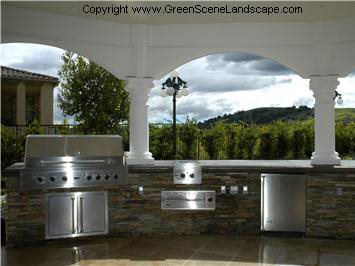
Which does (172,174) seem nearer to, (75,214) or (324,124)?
(75,214)

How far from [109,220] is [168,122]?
470 cm

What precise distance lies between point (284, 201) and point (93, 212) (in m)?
2.93

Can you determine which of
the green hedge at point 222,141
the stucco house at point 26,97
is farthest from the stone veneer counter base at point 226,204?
the stucco house at point 26,97

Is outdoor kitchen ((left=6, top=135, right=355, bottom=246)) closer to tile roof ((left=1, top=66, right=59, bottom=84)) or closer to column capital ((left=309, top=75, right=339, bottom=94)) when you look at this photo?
column capital ((left=309, top=75, right=339, bottom=94))

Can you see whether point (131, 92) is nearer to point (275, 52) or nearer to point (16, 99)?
point (275, 52)

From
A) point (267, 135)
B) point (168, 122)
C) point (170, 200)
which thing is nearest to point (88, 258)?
point (170, 200)

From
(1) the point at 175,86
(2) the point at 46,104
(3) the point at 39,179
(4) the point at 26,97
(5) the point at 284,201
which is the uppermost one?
(4) the point at 26,97

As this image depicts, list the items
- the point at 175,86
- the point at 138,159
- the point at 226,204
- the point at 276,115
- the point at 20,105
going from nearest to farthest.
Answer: the point at 226,204 < the point at 138,159 < the point at 175,86 < the point at 276,115 < the point at 20,105

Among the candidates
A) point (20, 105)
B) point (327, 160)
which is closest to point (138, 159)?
point (327, 160)

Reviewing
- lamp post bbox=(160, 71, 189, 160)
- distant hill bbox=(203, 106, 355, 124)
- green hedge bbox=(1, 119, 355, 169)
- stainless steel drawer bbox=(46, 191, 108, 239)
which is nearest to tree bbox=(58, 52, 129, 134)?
green hedge bbox=(1, 119, 355, 169)

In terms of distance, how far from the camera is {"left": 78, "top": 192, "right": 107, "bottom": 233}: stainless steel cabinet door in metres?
5.46

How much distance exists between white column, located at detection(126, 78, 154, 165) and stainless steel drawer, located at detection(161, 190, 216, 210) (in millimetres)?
695

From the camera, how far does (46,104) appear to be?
16.0m

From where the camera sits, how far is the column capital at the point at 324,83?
18.8 feet
